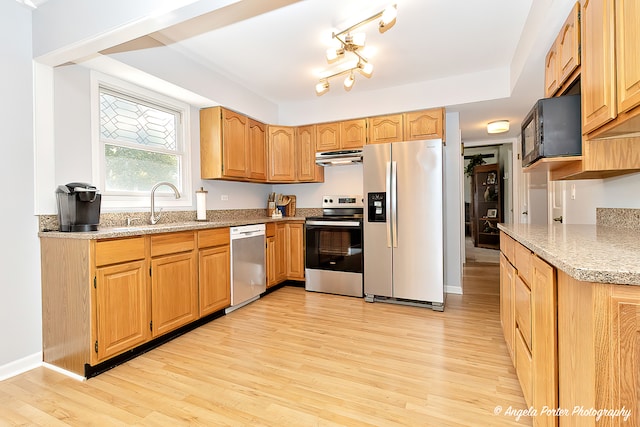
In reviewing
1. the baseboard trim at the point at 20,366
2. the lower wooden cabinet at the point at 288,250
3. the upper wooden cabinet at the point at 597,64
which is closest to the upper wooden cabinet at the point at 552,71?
the upper wooden cabinet at the point at 597,64

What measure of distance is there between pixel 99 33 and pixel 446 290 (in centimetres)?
420

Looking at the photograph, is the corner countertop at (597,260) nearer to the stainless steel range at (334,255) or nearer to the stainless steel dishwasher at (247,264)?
the stainless steel range at (334,255)

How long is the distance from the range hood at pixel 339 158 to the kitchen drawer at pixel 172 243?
2.08 meters

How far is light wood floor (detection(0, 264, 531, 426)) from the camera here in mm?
1640

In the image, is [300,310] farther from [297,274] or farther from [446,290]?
[446,290]

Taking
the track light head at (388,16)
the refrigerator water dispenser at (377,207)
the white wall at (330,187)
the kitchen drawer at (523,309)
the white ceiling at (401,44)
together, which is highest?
the white ceiling at (401,44)

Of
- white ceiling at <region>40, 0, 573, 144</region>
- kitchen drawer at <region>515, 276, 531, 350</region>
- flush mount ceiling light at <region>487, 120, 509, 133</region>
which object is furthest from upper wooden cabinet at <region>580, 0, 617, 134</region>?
flush mount ceiling light at <region>487, 120, 509, 133</region>

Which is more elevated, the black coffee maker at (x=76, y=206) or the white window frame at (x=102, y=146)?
the white window frame at (x=102, y=146)

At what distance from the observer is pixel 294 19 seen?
2.41 m

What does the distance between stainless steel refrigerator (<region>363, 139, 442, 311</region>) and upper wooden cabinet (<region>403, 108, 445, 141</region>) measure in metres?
0.41

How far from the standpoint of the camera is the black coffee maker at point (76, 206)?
214cm

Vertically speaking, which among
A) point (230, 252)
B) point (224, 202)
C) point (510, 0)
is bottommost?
point (230, 252)

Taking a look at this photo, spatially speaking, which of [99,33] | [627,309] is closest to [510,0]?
[627,309]

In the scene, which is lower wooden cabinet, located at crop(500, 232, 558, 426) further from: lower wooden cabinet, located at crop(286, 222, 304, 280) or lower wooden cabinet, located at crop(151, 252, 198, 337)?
lower wooden cabinet, located at crop(286, 222, 304, 280)
